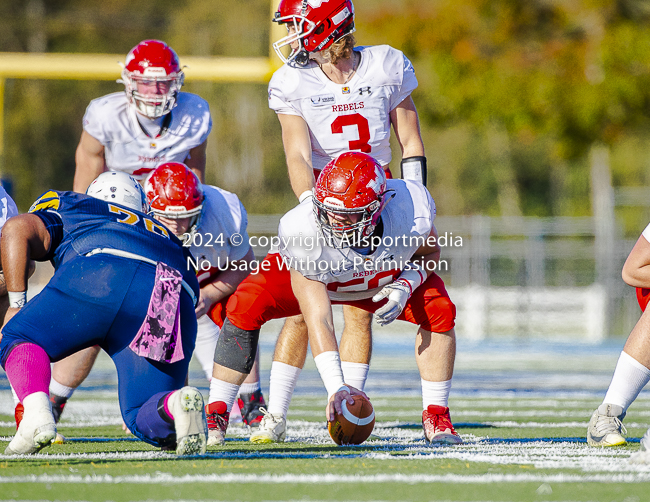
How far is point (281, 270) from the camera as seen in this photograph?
3898 mm

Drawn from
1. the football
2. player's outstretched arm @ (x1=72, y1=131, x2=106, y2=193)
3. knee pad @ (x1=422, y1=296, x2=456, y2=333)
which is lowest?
the football

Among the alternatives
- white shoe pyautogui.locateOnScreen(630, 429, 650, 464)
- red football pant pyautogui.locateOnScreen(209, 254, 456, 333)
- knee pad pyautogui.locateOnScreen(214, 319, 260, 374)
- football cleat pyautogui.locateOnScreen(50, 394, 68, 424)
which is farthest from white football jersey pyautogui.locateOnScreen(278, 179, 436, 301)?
football cleat pyautogui.locateOnScreen(50, 394, 68, 424)

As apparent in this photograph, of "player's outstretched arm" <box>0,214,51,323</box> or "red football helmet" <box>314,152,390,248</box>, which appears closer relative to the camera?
"player's outstretched arm" <box>0,214,51,323</box>

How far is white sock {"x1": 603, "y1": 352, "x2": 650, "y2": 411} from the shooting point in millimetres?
3555

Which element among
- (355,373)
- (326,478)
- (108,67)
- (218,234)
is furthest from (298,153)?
(108,67)

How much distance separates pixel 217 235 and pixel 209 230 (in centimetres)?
4

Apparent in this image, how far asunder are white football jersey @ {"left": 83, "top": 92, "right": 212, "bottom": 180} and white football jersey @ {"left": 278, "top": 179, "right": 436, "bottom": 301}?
5.29ft

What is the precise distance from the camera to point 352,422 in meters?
3.25

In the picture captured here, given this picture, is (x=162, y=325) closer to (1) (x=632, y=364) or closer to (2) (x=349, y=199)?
(2) (x=349, y=199)

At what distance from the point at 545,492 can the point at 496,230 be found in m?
13.8

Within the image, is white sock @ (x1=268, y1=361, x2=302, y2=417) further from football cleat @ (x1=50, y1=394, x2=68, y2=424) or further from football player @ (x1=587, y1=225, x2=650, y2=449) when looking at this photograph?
football player @ (x1=587, y1=225, x2=650, y2=449)

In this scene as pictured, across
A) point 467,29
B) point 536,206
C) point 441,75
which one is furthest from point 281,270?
point 536,206

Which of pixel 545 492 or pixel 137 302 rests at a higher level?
pixel 137 302

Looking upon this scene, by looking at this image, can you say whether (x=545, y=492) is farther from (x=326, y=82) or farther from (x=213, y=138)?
(x=213, y=138)
